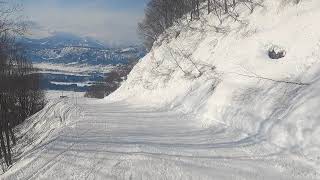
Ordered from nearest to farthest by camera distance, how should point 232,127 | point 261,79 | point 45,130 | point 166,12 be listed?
point 232,127, point 261,79, point 45,130, point 166,12

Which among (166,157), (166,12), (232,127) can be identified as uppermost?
(166,12)

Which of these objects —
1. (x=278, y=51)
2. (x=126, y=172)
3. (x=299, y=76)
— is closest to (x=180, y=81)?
(x=278, y=51)

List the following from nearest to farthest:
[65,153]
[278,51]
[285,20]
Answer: [65,153], [278,51], [285,20]

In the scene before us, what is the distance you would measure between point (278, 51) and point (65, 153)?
8.81 metres

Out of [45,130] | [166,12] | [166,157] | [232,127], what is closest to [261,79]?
[232,127]

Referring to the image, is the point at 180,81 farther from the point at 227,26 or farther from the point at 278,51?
Answer: the point at 278,51

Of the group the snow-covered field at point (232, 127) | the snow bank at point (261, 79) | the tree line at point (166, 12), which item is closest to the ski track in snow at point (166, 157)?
the snow-covered field at point (232, 127)

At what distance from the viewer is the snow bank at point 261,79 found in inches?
456

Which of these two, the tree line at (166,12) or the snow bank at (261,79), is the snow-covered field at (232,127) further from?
the tree line at (166,12)

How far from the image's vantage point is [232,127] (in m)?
15.0

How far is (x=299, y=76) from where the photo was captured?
14.3 meters

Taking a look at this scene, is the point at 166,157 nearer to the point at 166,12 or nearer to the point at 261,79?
the point at 261,79

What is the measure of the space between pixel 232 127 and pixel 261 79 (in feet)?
8.05

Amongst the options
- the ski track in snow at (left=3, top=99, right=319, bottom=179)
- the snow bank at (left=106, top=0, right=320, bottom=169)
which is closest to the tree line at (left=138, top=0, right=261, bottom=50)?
the snow bank at (left=106, top=0, right=320, bottom=169)
